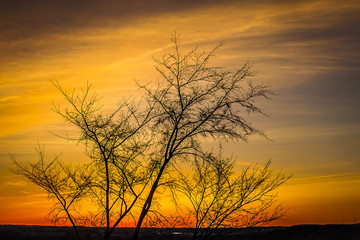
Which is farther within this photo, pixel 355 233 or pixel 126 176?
pixel 355 233

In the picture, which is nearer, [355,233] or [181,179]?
[181,179]

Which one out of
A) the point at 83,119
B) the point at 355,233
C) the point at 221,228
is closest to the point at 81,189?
the point at 83,119

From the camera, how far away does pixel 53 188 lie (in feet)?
44.2

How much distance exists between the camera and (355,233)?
15148 mm

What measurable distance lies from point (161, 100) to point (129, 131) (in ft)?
4.47

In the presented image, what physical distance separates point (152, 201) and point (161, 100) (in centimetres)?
301

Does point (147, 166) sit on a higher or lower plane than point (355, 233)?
higher

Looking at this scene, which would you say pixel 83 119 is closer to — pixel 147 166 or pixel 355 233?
pixel 147 166

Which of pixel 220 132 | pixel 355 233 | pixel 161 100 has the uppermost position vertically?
pixel 161 100

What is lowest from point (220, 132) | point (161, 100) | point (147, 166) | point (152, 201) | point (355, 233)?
point (355, 233)

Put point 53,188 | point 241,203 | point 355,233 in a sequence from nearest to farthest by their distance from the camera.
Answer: point 241,203, point 53,188, point 355,233

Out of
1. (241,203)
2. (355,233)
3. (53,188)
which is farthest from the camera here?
(355,233)

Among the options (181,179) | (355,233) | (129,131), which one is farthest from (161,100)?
(355,233)

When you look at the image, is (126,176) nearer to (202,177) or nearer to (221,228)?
(202,177)
